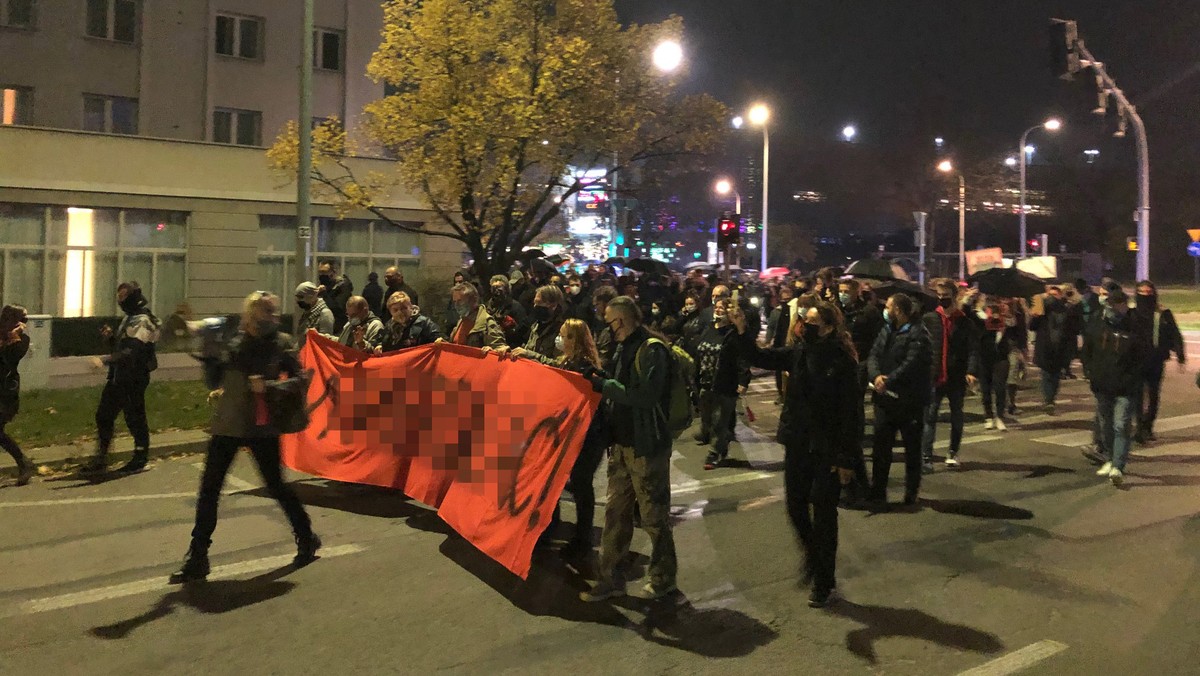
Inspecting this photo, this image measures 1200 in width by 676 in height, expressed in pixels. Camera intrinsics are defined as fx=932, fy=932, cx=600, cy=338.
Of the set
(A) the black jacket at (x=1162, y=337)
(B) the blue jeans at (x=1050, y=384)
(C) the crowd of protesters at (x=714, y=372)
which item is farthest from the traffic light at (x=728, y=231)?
(A) the black jacket at (x=1162, y=337)

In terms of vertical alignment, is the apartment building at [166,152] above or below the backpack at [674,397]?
above

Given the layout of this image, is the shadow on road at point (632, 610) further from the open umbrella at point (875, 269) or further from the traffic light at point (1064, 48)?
the traffic light at point (1064, 48)

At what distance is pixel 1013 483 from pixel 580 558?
15.2 feet

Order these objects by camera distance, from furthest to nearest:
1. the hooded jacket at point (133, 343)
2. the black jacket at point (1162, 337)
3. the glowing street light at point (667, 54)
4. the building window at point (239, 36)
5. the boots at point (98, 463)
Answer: the building window at point (239, 36) < the glowing street light at point (667, 54) < the black jacket at point (1162, 337) < the boots at point (98, 463) < the hooded jacket at point (133, 343)

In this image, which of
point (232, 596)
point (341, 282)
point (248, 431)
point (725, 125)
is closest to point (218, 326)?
point (248, 431)

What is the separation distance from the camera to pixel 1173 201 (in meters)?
51.7

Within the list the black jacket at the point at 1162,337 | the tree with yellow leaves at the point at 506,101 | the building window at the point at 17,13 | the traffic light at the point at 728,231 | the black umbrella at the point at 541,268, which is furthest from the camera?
the building window at the point at 17,13

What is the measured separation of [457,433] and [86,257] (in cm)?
1886

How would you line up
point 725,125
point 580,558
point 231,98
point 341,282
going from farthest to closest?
point 231,98, point 725,125, point 341,282, point 580,558

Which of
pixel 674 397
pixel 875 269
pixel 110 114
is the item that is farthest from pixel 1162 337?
pixel 110 114

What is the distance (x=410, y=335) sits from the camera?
25.3ft

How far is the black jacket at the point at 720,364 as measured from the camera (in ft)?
29.7

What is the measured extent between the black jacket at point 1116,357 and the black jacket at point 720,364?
127 inches

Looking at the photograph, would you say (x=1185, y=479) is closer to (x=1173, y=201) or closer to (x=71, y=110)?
(x=71, y=110)
